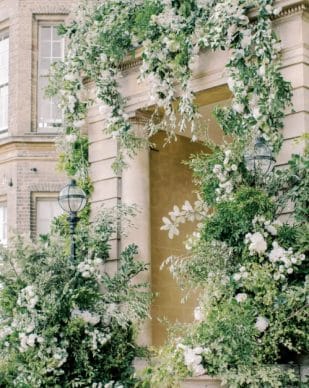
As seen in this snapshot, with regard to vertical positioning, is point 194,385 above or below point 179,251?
below

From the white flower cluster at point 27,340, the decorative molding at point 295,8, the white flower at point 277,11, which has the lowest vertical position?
the white flower cluster at point 27,340

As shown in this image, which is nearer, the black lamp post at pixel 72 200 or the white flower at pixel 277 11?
the white flower at pixel 277 11

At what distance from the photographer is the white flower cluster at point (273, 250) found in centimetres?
906

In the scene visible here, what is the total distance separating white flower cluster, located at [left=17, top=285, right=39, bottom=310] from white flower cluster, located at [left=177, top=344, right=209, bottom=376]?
2.40 metres

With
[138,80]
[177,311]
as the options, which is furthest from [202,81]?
[177,311]

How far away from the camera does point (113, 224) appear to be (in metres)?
11.9

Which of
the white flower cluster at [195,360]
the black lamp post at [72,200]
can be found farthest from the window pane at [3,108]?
the white flower cluster at [195,360]

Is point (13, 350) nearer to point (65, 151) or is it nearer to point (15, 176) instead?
point (65, 151)

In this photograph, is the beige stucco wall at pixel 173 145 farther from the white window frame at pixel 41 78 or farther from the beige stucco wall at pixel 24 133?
the white window frame at pixel 41 78

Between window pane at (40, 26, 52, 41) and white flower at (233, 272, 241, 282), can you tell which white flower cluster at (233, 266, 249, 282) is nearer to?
white flower at (233, 272, 241, 282)

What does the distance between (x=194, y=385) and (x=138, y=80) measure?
483cm

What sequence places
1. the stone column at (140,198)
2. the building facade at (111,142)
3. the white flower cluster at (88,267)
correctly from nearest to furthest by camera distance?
the building facade at (111,142) < the white flower cluster at (88,267) < the stone column at (140,198)

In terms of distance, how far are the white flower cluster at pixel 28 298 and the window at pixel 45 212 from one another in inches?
222

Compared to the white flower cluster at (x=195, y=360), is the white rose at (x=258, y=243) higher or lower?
higher
